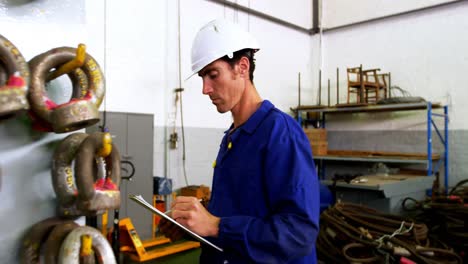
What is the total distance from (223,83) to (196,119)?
3487mm

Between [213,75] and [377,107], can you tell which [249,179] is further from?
[377,107]

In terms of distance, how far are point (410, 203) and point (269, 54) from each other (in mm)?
2950

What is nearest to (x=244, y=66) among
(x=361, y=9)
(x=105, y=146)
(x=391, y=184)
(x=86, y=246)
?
(x=105, y=146)

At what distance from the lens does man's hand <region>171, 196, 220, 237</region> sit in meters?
0.97

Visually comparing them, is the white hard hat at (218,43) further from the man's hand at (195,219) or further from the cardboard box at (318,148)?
the cardboard box at (318,148)

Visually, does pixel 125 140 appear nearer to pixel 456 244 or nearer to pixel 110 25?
pixel 110 25

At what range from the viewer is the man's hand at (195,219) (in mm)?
974

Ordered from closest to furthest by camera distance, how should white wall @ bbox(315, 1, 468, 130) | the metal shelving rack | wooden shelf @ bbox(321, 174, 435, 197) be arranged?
wooden shelf @ bbox(321, 174, 435, 197) → the metal shelving rack → white wall @ bbox(315, 1, 468, 130)

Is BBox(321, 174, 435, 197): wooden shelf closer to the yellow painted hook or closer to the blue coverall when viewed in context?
the blue coverall

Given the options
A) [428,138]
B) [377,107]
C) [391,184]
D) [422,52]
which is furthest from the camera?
[422,52]

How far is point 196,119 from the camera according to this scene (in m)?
4.63

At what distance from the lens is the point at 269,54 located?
18.8 feet

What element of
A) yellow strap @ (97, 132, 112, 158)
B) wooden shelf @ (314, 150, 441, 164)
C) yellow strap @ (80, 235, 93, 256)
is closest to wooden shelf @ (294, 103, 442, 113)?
wooden shelf @ (314, 150, 441, 164)

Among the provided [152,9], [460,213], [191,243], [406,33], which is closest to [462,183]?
[460,213]
